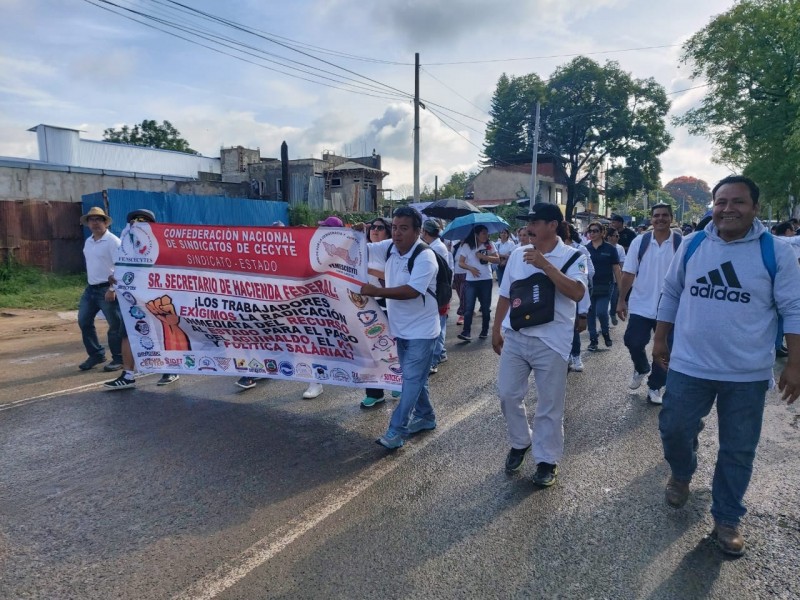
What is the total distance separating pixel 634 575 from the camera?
9.11 ft

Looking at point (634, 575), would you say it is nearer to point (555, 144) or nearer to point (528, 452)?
point (528, 452)

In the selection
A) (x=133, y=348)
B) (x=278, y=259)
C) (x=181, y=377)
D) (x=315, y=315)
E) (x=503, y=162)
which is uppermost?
(x=503, y=162)

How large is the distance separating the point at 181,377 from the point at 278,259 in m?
2.56

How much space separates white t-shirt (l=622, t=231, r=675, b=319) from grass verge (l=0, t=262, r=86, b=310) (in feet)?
39.0

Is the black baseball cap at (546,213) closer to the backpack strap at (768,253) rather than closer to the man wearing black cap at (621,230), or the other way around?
the backpack strap at (768,253)

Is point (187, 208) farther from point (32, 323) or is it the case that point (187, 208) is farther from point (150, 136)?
point (150, 136)

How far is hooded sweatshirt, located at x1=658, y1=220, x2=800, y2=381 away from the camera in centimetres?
287

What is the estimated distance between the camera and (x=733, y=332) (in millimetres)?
2953

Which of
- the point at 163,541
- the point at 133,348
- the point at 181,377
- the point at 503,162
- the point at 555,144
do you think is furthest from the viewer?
the point at 503,162

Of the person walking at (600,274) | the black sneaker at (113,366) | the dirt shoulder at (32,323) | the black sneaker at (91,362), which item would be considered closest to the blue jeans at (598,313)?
the person walking at (600,274)

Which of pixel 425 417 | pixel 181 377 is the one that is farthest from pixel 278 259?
pixel 181 377

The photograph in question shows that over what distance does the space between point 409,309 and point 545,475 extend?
1.57 m

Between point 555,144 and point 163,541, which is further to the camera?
point 555,144

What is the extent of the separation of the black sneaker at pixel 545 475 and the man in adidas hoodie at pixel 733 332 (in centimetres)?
94
